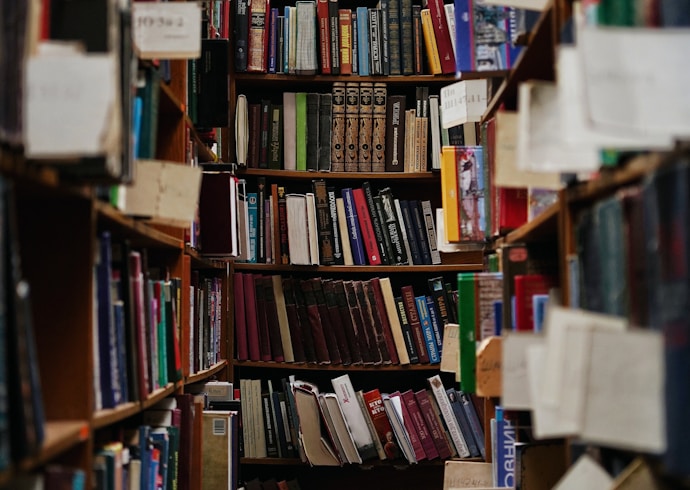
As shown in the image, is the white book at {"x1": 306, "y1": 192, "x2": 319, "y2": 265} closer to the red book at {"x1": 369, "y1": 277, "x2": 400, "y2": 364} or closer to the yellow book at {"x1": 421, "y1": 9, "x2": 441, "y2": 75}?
the red book at {"x1": 369, "y1": 277, "x2": 400, "y2": 364}

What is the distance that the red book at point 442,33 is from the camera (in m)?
3.30

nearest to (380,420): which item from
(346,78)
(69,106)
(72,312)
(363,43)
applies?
(346,78)

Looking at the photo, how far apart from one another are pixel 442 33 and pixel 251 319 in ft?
4.40

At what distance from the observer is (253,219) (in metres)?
3.32

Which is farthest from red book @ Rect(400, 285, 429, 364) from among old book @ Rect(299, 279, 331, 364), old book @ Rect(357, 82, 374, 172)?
old book @ Rect(357, 82, 374, 172)

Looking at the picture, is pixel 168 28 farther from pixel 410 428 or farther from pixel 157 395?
pixel 410 428

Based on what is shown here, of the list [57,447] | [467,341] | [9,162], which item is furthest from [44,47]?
[467,341]

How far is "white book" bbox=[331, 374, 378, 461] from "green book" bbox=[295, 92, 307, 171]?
34.4 inches

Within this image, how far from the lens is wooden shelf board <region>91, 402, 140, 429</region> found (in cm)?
149

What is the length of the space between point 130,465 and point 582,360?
1.07 meters

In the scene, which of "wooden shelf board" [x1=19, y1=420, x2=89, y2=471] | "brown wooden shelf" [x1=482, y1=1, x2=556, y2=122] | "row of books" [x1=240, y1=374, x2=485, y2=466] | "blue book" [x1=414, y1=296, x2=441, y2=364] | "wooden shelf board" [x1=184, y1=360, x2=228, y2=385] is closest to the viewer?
Answer: "wooden shelf board" [x1=19, y1=420, x2=89, y2=471]

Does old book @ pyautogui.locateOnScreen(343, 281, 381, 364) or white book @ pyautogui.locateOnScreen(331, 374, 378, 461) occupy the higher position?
old book @ pyautogui.locateOnScreen(343, 281, 381, 364)

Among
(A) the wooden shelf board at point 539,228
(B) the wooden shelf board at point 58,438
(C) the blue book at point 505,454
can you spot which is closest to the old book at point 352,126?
(A) the wooden shelf board at point 539,228

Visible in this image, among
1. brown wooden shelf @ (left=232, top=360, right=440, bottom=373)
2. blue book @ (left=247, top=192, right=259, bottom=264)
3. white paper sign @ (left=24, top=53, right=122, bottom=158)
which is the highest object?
white paper sign @ (left=24, top=53, right=122, bottom=158)
